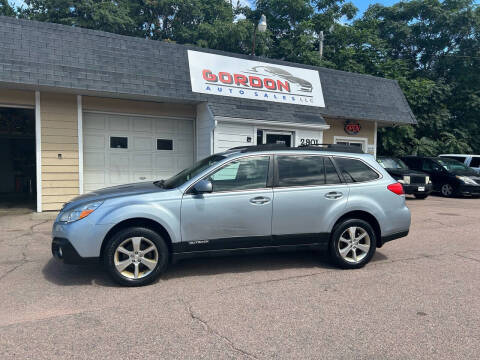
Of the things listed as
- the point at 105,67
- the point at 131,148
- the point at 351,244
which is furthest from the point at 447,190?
the point at 105,67

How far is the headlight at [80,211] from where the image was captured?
14.3ft

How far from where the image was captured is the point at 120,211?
4371 millimetres

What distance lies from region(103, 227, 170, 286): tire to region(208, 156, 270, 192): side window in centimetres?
104

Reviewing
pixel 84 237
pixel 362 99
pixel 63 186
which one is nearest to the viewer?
pixel 84 237

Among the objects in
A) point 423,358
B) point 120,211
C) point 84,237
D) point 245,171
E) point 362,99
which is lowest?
point 423,358

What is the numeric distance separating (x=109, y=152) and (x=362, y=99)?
9.33 metres

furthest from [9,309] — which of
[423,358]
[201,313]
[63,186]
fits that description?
[63,186]

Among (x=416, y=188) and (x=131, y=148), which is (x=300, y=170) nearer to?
(x=131, y=148)

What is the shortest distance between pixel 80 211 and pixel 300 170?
299 centimetres

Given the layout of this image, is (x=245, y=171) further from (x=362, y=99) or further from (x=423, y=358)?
(x=362, y=99)

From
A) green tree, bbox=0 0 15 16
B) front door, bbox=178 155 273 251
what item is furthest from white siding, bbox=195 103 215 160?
green tree, bbox=0 0 15 16

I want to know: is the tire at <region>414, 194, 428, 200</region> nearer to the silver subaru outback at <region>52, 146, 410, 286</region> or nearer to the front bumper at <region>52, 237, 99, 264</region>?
the silver subaru outback at <region>52, 146, 410, 286</region>

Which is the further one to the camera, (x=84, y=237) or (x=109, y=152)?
(x=109, y=152)

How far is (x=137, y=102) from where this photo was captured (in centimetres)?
1070
